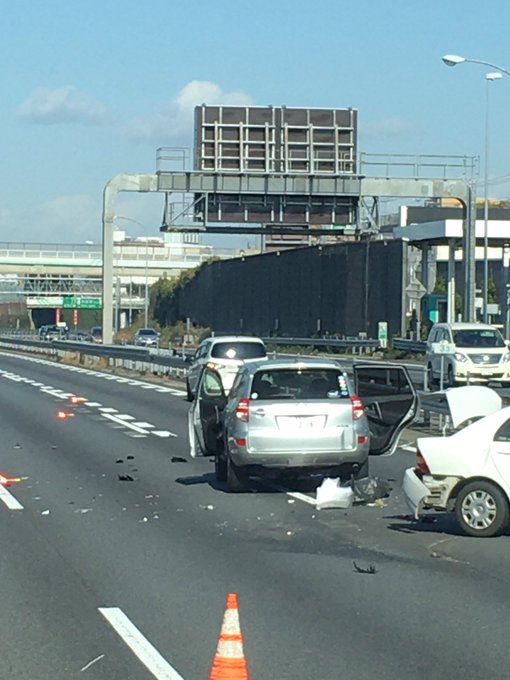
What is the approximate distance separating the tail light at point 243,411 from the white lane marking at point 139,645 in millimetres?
6279

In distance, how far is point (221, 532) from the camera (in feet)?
42.7

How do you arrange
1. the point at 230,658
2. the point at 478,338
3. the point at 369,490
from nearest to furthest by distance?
the point at 230,658, the point at 369,490, the point at 478,338

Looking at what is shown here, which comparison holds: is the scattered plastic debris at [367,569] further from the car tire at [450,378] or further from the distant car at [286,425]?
the car tire at [450,378]

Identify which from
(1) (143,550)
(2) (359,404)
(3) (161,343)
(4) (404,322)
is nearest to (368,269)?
(4) (404,322)

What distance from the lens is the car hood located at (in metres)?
13.7

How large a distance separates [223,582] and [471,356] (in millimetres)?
25521

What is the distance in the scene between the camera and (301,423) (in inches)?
608

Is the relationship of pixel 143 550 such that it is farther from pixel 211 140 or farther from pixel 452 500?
pixel 211 140

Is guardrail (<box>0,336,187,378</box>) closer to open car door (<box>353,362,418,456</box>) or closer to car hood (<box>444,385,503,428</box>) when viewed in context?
open car door (<box>353,362,418,456</box>)

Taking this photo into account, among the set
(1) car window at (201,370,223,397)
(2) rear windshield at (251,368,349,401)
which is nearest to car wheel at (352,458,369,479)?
(2) rear windshield at (251,368,349,401)

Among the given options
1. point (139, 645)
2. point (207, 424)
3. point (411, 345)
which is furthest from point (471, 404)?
point (411, 345)

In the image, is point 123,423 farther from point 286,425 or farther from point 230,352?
point 286,425

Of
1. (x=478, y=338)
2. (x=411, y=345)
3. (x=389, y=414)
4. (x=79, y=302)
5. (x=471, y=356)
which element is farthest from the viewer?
(x=79, y=302)

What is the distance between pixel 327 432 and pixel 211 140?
3386 centimetres
